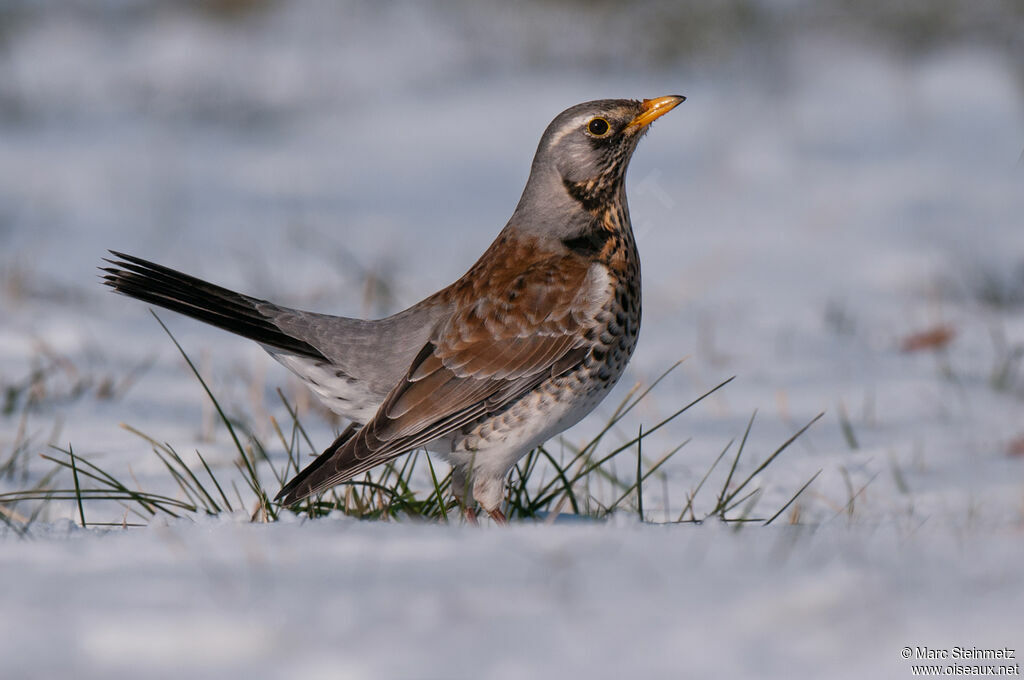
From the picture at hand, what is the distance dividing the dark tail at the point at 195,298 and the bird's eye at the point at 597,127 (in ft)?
4.33

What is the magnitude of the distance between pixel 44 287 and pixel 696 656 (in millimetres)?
7147

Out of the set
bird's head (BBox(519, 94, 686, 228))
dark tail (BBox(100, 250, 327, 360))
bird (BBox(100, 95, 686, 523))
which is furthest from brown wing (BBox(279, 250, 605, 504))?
dark tail (BBox(100, 250, 327, 360))

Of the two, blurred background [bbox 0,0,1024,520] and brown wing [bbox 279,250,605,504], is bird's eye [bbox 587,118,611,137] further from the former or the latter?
brown wing [bbox 279,250,605,504]

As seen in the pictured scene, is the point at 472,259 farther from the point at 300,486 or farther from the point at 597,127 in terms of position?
the point at 300,486

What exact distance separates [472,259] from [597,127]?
525cm

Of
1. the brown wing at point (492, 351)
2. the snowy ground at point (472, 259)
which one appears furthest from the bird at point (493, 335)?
the snowy ground at point (472, 259)

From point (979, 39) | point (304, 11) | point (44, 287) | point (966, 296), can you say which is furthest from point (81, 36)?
point (966, 296)

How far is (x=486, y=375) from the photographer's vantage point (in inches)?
166

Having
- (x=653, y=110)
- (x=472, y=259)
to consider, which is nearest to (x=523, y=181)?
(x=472, y=259)

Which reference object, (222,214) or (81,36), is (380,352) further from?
(81,36)

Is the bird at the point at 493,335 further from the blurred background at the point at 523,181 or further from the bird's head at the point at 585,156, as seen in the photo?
the blurred background at the point at 523,181

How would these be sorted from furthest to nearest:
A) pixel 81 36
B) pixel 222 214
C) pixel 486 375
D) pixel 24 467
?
pixel 81 36, pixel 222 214, pixel 24 467, pixel 486 375

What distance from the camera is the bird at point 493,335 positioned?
4.15m

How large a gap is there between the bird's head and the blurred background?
0.28 meters
